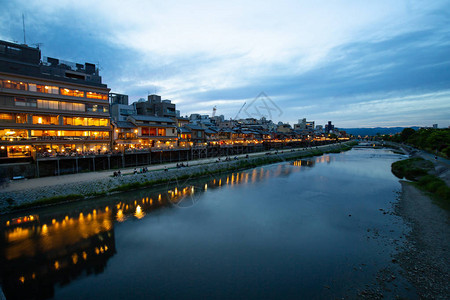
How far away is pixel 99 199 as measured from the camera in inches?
875

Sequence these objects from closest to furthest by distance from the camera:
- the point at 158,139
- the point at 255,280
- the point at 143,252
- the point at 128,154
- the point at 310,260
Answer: the point at 255,280 → the point at 310,260 → the point at 143,252 → the point at 128,154 → the point at 158,139

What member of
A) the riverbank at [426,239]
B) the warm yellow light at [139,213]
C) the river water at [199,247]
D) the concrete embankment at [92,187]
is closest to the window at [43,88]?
the concrete embankment at [92,187]

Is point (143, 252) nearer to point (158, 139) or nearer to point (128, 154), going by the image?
point (128, 154)

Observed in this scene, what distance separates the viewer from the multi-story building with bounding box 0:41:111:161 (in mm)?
26766

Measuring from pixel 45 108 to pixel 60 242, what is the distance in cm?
2427

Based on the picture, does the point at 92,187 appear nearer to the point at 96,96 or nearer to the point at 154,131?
the point at 96,96

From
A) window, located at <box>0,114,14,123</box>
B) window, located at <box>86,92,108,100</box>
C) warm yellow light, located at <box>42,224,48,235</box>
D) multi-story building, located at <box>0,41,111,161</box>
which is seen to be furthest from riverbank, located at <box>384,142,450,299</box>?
window, located at <box>0,114,14,123</box>

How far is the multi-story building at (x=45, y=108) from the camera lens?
87.8ft

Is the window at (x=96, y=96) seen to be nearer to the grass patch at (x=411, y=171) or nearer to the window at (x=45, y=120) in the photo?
the window at (x=45, y=120)

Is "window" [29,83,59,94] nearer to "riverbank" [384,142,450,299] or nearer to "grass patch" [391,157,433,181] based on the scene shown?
"riverbank" [384,142,450,299]

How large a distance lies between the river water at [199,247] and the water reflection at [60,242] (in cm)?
7

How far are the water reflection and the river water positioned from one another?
69 mm

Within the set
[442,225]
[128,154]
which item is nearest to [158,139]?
[128,154]

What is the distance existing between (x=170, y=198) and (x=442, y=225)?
24409 millimetres
